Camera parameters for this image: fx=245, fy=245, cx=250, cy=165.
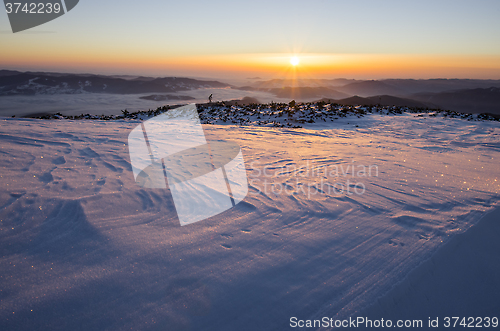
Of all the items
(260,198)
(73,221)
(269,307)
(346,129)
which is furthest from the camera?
(346,129)

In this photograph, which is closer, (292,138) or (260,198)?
(260,198)

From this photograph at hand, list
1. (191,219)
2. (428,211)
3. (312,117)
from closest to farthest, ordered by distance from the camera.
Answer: (191,219)
(428,211)
(312,117)

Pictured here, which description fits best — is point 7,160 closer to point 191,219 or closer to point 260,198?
point 191,219

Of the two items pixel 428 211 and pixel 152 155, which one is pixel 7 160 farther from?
pixel 428 211

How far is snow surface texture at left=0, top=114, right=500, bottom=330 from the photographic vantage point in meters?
1.72

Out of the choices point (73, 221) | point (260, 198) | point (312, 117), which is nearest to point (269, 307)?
point (260, 198)

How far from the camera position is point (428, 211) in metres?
2.99

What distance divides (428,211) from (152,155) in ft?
14.6

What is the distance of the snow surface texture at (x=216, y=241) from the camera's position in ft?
5.64

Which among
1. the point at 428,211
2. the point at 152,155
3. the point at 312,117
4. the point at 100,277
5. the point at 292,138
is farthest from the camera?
the point at 312,117

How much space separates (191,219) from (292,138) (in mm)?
5244

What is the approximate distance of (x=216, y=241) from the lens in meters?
2.38

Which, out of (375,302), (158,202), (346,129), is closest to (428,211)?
(375,302)

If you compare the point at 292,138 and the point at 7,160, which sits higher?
the point at 7,160
